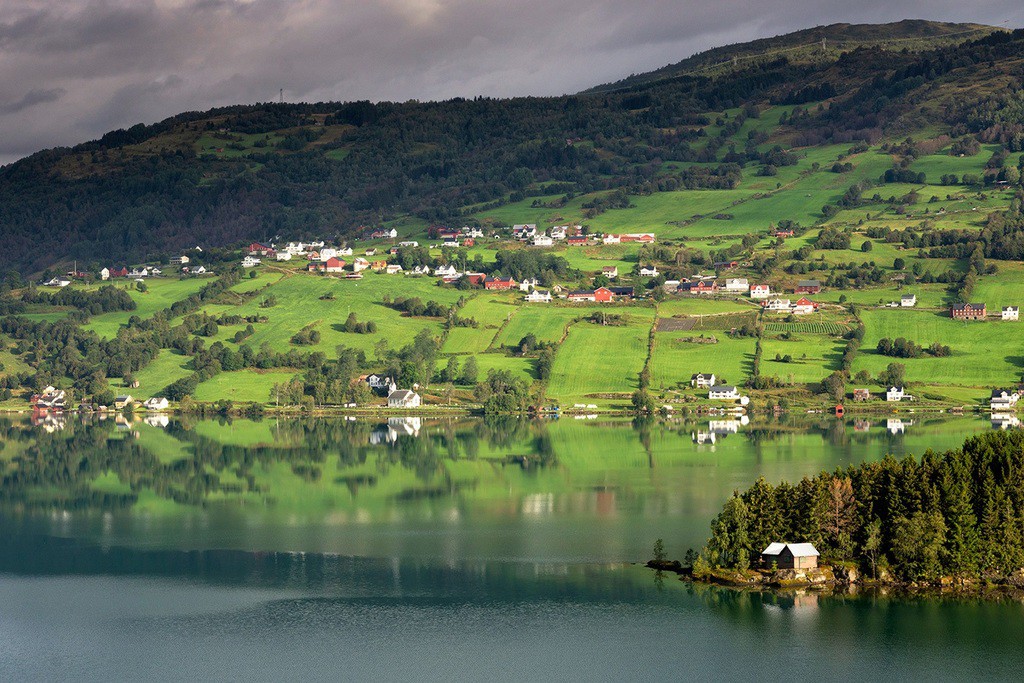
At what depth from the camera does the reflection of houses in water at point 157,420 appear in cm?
10503

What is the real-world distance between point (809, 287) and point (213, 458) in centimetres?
6018

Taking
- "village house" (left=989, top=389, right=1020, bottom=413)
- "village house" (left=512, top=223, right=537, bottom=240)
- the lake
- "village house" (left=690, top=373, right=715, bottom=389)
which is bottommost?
the lake

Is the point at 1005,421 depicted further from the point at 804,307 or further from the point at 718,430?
the point at 804,307

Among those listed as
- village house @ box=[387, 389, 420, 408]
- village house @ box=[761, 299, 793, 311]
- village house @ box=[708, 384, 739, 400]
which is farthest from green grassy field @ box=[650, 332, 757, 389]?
village house @ box=[387, 389, 420, 408]

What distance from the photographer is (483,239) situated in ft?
543

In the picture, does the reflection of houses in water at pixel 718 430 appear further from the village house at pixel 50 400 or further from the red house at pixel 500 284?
the village house at pixel 50 400

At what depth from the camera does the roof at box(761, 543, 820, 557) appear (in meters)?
45.8

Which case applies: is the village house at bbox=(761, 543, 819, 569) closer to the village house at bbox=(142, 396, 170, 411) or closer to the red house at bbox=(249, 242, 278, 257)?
the village house at bbox=(142, 396, 170, 411)

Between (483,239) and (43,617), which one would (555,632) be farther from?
(483,239)

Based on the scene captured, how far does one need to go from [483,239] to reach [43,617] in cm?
12119

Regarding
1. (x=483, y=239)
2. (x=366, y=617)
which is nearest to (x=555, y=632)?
(x=366, y=617)

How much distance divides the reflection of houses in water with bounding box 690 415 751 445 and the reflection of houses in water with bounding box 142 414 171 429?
39067 millimetres

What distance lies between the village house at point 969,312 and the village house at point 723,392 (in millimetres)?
22509

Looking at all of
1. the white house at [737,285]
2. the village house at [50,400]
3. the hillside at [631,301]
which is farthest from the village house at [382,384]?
the white house at [737,285]
